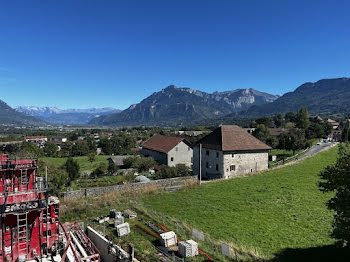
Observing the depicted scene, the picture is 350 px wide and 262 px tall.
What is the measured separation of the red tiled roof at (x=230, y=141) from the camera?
140 feet

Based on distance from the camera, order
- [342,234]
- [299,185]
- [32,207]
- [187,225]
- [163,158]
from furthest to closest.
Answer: [163,158]
[299,185]
[187,225]
[342,234]
[32,207]

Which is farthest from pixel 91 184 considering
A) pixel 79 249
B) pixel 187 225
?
pixel 79 249

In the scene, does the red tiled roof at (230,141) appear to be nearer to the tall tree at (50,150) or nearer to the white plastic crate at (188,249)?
the white plastic crate at (188,249)

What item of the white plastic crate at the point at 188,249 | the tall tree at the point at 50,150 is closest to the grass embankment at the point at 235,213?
the white plastic crate at the point at 188,249

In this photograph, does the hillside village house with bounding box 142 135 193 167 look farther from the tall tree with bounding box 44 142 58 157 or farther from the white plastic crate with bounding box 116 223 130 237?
the tall tree with bounding box 44 142 58 157

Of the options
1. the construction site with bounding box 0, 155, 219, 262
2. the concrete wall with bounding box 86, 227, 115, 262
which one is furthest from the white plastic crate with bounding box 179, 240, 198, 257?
the concrete wall with bounding box 86, 227, 115, 262

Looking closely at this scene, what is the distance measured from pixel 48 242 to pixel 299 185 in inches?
1191

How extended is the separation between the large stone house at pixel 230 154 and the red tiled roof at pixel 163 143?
13.7 m

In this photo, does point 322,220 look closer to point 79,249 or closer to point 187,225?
point 187,225

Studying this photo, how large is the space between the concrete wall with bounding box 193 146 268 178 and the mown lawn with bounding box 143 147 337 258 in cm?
395

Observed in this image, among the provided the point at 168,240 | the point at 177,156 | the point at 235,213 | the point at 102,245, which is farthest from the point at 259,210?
the point at 177,156

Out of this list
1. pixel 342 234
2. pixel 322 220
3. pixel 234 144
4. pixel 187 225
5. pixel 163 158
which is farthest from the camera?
pixel 163 158

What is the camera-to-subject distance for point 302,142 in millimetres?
63594

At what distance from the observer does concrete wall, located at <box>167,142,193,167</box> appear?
60.0 metres
